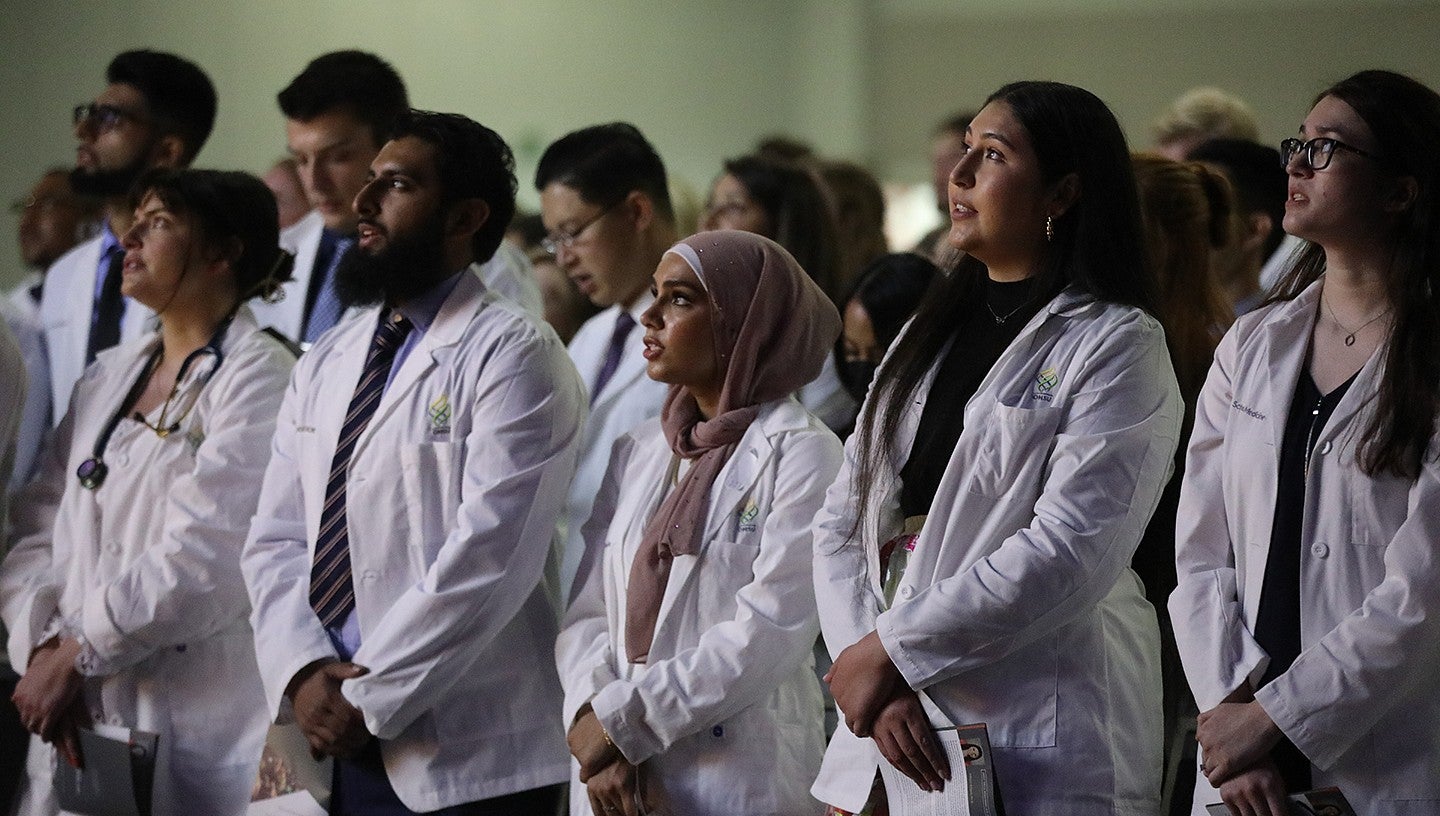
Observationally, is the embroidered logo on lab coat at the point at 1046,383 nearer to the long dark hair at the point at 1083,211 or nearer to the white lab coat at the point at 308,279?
the long dark hair at the point at 1083,211

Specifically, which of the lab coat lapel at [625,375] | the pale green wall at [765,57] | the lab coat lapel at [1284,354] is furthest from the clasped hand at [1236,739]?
the pale green wall at [765,57]

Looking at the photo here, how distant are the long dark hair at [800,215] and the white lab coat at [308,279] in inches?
24.7

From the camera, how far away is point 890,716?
2.47 meters

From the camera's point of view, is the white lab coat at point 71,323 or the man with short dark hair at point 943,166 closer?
the white lab coat at point 71,323

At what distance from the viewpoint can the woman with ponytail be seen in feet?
7.17

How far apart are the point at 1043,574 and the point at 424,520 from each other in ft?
4.11

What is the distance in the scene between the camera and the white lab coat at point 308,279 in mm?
4215

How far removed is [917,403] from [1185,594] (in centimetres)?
54

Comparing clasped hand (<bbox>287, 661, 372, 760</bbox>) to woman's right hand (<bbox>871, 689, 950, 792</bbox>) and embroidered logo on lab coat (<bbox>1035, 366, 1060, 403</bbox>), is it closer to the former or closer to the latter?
woman's right hand (<bbox>871, 689, 950, 792</bbox>)

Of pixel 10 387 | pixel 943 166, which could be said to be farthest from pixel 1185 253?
pixel 10 387

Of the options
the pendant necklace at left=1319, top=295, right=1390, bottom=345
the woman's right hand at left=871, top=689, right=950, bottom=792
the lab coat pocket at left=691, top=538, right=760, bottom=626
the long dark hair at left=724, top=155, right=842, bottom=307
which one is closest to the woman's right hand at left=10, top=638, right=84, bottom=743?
the lab coat pocket at left=691, top=538, right=760, bottom=626

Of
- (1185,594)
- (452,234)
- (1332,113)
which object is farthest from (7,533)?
(1332,113)

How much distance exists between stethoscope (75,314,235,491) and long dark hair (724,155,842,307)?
140 cm

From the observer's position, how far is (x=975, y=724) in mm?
2447
